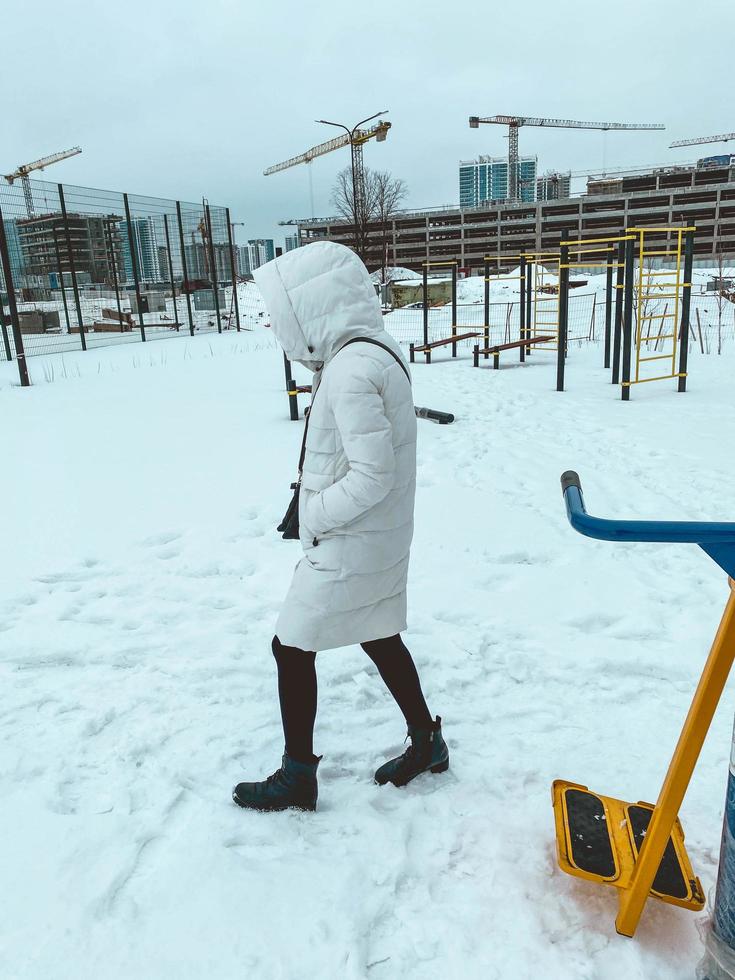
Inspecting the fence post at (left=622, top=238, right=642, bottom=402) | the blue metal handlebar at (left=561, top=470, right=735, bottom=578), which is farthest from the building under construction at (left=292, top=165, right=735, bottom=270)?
the blue metal handlebar at (left=561, top=470, right=735, bottom=578)

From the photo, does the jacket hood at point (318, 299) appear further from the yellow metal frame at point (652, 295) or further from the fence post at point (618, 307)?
the fence post at point (618, 307)

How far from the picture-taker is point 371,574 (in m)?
2.03

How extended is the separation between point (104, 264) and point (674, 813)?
18.5 meters

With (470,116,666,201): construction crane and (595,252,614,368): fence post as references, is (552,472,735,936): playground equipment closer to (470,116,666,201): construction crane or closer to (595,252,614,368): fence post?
(595,252,614,368): fence post

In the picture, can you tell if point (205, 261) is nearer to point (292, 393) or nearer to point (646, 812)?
point (292, 393)

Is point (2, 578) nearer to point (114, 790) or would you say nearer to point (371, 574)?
point (114, 790)

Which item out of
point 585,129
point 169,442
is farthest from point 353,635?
point 585,129

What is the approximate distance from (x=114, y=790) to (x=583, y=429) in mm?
6264

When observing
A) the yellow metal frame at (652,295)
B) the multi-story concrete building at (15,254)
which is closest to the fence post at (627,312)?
the yellow metal frame at (652,295)

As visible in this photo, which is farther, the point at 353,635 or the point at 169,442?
the point at 169,442

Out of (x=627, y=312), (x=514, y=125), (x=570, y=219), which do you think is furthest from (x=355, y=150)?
(x=627, y=312)

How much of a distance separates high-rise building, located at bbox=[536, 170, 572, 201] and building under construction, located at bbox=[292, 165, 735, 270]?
9087 mm

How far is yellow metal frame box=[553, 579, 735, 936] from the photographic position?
1.44 metres

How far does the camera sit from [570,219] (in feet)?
235
